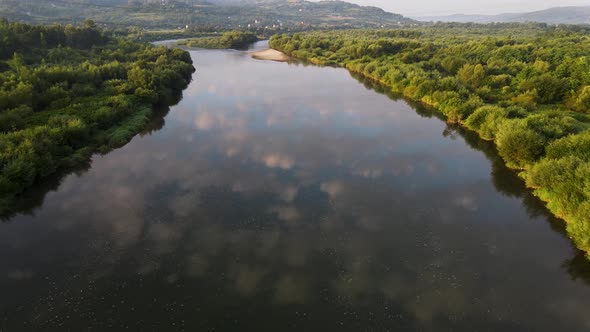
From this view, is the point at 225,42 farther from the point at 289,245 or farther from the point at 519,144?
the point at 289,245

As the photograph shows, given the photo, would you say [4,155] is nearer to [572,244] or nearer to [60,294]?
[60,294]

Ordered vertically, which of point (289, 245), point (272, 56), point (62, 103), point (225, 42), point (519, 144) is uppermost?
point (225, 42)

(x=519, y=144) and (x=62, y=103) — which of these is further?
(x=62, y=103)

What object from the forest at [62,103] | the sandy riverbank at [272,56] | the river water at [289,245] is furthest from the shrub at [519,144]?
the sandy riverbank at [272,56]

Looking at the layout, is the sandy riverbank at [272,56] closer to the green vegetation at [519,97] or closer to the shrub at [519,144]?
the green vegetation at [519,97]

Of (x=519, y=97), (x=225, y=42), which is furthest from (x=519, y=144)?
(x=225, y=42)

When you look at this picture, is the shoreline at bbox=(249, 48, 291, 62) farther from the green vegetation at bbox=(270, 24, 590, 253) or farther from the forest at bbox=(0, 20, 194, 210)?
the forest at bbox=(0, 20, 194, 210)

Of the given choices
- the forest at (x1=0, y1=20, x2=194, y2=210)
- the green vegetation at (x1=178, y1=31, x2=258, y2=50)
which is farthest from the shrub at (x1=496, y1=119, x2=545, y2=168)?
the green vegetation at (x1=178, y1=31, x2=258, y2=50)
